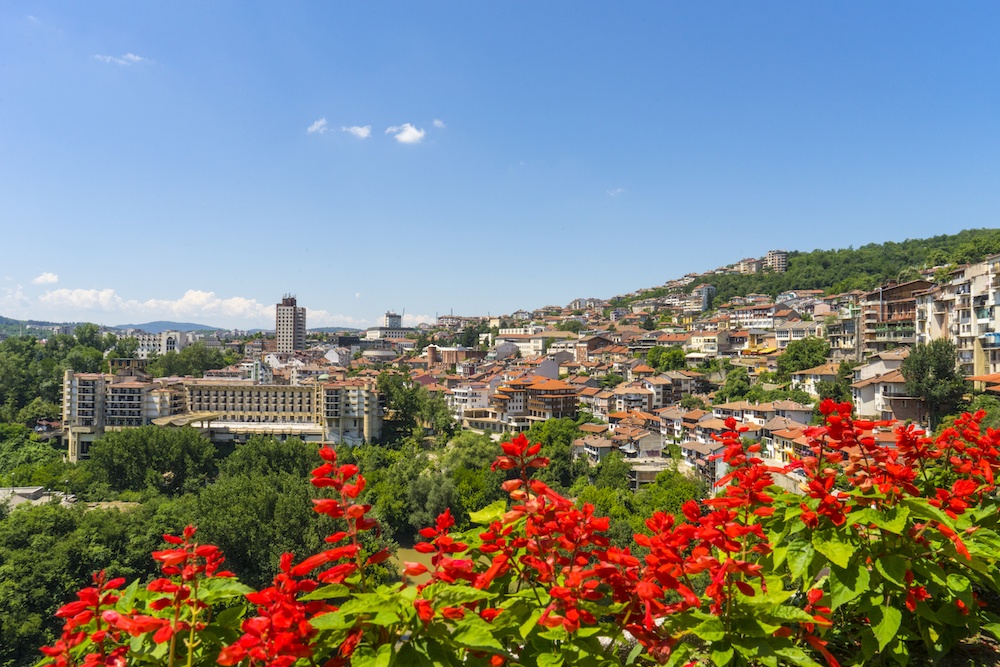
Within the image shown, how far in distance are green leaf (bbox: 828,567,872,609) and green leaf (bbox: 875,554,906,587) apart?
3 cm

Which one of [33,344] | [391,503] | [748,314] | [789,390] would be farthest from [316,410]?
[748,314]

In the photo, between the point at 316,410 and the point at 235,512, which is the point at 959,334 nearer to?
the point at 235,512

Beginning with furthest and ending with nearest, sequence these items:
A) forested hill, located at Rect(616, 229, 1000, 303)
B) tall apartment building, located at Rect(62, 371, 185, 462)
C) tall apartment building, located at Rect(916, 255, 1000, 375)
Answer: forested hill, located at Rect(616, 229, 1000, 303)
tall apartment building, located at Rect(62, 371, 185, 462)
tall apartment building, located at Rect(916, 255, 1000, 375)

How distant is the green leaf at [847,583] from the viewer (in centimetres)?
132

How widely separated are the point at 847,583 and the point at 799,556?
0.36ft

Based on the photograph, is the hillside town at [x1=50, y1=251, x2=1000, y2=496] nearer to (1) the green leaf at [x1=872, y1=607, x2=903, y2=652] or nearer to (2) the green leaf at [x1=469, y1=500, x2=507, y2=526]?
(1) the green leaf at [x1=872, y1=607, x2=903, y2=652]

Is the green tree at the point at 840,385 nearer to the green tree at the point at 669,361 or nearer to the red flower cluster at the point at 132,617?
the green tree at the point at 669,361

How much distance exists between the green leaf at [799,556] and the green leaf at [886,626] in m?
0.18

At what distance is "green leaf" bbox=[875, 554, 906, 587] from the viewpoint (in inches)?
52.9

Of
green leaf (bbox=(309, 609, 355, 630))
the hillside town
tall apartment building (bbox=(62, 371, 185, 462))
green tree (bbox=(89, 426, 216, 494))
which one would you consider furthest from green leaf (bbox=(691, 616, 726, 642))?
tall apartment building (bbox=(62, 371, 185, 462))

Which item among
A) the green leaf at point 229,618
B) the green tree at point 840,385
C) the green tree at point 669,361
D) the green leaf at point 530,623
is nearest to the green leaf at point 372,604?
the green leaf at point 530,623

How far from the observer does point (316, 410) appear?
35906mm

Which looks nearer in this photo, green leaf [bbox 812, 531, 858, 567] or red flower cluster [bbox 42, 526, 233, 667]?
red flower cluster [bbox 42, 526, 233, 667]

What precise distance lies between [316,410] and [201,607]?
36.5 metres
